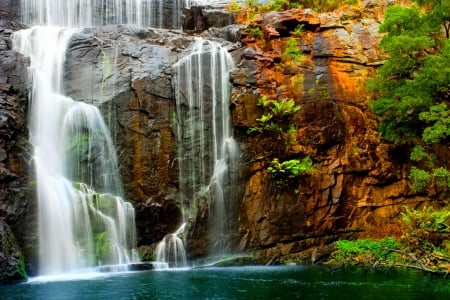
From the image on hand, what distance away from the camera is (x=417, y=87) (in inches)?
720

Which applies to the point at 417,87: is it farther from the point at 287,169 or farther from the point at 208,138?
the point at 208,138

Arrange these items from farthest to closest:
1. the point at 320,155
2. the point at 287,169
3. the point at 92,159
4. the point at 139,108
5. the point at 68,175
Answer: the point at 320,155, the point at 139,108, the point at 287,169, the point at 92,159, the point at 68,175

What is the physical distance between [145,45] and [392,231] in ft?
43.3

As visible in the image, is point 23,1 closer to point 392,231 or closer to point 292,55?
point 292,55

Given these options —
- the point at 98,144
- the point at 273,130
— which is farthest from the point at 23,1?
the point at 273,130

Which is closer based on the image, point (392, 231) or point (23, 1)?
point (392, 231)

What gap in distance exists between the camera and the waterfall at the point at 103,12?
25.9 metres

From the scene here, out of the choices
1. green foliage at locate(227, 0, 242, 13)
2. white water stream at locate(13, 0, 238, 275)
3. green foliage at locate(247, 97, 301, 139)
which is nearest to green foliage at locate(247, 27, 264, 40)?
white water stream at locate(13, 0, 238, 275)

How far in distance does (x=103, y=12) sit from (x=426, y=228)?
19.7 meters

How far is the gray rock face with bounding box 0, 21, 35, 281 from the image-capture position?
1493cm

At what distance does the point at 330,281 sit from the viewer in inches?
554

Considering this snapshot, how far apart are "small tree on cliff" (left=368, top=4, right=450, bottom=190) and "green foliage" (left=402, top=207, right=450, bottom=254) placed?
1237 millimetres

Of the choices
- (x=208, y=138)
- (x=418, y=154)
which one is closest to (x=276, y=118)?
(x=208, y=138)

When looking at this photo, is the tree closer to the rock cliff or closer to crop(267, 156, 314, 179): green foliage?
the rock cliff
